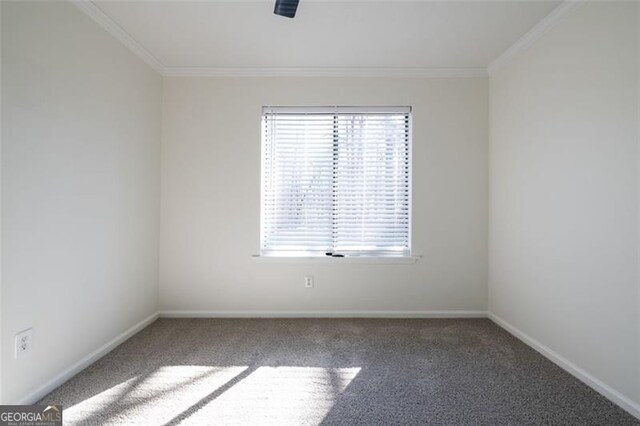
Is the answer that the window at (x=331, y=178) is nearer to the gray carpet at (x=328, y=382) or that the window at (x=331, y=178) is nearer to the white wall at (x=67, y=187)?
the gray carpet at (x=328, y=382)

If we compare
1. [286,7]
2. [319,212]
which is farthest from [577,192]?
[286,7]

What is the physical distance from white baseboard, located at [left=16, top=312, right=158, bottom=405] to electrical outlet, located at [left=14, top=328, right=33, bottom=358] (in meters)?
0.26

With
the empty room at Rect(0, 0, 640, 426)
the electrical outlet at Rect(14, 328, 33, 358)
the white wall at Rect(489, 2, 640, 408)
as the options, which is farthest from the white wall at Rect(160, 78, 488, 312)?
the electrical outlet at Rect(14, 328, 33, 358)

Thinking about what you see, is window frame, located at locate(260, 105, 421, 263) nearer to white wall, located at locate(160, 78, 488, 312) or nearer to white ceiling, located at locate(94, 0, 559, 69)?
white wall, located at locate(160, 78, 488, 312)

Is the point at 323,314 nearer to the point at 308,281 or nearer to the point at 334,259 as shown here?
the point at 308,281

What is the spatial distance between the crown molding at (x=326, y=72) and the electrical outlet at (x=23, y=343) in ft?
8.14

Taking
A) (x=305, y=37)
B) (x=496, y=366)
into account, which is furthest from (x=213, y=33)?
(x=496, y=366)

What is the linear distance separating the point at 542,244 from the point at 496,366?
3.25 feet

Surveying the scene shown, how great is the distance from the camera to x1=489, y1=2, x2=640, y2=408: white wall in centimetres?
167

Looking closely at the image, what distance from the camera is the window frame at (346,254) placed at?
118 inches

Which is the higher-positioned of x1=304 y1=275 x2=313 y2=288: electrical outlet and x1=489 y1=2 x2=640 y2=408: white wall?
x1=489 y1=2 x2=640 y2=408: white wall

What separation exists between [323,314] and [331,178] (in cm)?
140

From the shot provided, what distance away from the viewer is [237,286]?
118 inches

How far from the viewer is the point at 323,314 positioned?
3016mm
